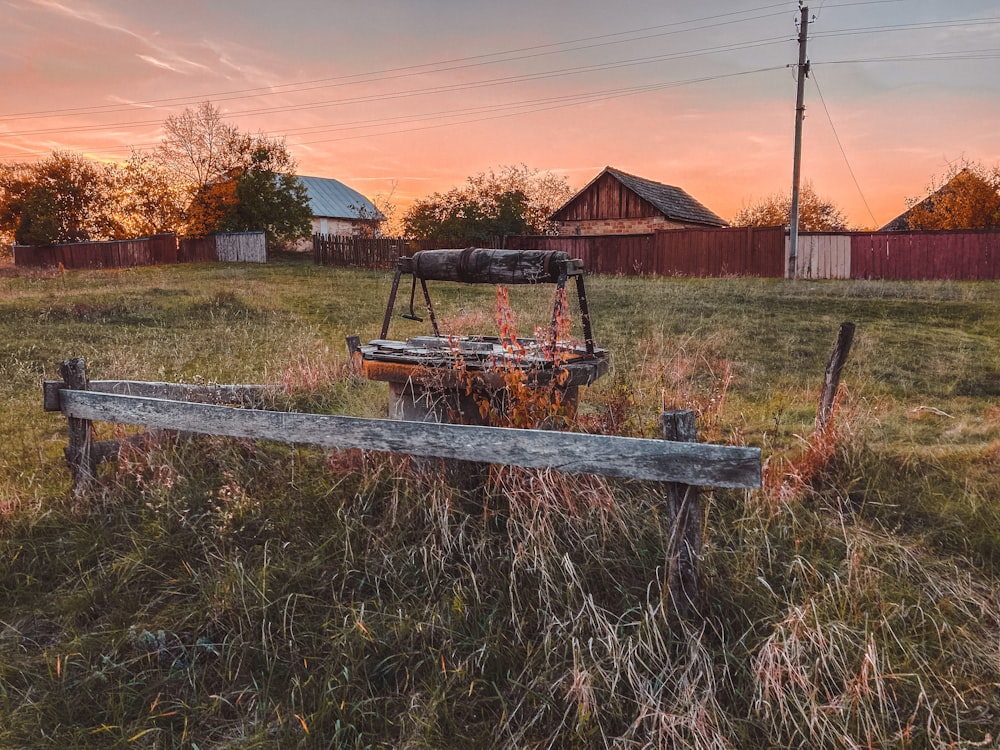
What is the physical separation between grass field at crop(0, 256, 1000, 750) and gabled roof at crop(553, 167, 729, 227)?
28057 mm

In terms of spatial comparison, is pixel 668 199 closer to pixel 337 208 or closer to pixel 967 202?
pixel 967 202

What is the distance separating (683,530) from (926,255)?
23558 mm

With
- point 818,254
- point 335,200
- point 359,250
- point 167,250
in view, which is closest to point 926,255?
point 818,254

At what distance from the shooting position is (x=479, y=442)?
3.25m

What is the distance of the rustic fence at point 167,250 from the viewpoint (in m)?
30.9

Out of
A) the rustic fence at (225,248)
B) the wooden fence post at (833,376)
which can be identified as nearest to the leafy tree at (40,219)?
the rustic fence at (225,248)

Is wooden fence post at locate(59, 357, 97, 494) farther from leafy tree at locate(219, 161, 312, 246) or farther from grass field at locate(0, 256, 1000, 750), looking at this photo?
leafy tree at locate(219, 161, 312, 246)

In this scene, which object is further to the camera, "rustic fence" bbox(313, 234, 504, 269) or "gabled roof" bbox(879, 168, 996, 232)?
"gabled roof" bbox(879, 168, 996, 232)

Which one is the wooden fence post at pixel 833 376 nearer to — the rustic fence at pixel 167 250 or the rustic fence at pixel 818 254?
the rustic fence at pixel 818 254

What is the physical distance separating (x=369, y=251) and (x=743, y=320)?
19.6 metres

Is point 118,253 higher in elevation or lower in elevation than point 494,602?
higher

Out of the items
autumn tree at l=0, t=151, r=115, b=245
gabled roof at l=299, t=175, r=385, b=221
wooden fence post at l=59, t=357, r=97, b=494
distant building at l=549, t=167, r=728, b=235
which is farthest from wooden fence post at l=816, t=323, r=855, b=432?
gabled roof at l=299, t=175, r=385, b=221

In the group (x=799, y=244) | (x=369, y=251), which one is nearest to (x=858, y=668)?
(x=799, y=244)

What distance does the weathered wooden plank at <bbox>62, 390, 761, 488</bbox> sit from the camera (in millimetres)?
2852
